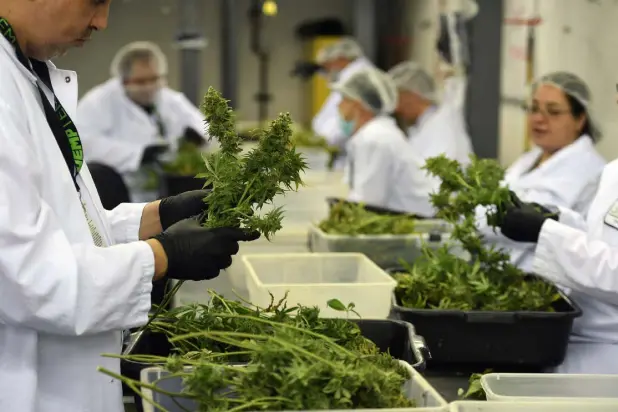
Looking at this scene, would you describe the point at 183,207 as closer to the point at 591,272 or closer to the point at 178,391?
the point at 178,391

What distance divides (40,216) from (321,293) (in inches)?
35.4

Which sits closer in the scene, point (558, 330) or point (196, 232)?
point (196, 232)

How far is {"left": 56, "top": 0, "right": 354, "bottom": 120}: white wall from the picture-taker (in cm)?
955

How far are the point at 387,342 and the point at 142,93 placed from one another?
4.14m

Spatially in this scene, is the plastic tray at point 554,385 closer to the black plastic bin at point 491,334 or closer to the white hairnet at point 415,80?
the black plastic bin at point 491,334

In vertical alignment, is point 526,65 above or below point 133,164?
above

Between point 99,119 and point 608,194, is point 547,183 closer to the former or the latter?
point 608,194

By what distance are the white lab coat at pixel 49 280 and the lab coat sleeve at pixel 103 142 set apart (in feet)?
10.6

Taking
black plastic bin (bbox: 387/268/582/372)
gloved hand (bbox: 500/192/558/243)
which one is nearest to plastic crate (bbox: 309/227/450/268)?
gloved hand (bbox: 500/192/558/243)

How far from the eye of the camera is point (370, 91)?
4391mm

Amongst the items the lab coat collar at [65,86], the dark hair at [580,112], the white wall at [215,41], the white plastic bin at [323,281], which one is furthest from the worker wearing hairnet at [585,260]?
the white wall at [215,41]

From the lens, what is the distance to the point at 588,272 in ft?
6.36

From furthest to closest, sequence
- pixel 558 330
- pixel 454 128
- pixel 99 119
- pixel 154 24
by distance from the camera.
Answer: pixel 154 24 < pixel 99 119 < pixel 454 128 < pixel 558 330

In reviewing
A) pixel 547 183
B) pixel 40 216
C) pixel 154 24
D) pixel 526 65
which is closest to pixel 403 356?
pixel 40 216
